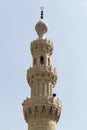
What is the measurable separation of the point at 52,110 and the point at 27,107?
214cm

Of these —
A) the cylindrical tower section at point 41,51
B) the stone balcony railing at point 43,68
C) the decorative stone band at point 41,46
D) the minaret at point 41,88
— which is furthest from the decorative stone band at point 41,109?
the decorative stone band at point 41,46

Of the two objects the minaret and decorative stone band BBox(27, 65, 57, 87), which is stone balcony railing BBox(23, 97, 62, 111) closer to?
the minaret

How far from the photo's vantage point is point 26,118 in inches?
1534

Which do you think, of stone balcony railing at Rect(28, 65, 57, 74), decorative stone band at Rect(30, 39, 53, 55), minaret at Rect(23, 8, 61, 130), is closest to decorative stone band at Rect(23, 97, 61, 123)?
minaret at Rect(23, 8, 61, 130)

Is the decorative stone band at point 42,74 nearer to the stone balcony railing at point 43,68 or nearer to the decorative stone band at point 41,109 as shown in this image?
the stone balcony railing at point 43,68

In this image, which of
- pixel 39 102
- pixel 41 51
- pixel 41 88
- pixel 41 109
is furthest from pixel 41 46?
pixel 41 109

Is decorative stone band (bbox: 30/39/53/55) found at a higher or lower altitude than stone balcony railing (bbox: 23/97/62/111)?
higher

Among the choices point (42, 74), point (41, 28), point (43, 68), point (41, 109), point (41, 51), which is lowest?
point (41, 109)

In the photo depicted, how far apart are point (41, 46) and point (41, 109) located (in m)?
6.52

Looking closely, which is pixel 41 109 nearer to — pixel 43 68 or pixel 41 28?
pixel 43 68

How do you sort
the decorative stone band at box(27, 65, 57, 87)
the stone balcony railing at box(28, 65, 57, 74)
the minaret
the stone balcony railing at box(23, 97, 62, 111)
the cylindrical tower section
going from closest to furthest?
1. the minaret
2. the stone balcony railing at box(23, 97, 62, 111)
3. the decorative stone band at box(27, 65, 57, 87)
4. the stone balcony railing at box(28, 65, 57, 74)
5. the cylindrical tower section

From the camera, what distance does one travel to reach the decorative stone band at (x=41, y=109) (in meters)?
38.0

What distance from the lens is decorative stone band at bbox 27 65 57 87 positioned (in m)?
40.0

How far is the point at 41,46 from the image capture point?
4169 centimetres
